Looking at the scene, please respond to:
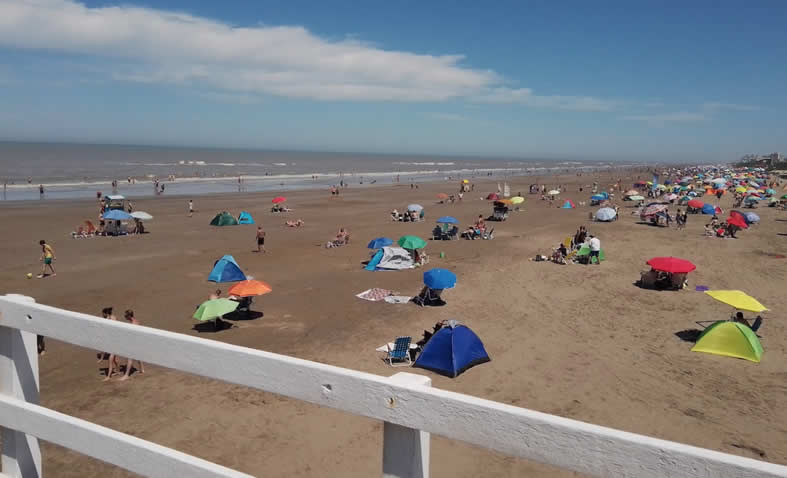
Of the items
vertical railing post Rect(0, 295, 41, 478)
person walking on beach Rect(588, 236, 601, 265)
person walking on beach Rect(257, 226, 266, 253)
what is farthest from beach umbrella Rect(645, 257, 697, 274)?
vertical railing post Rect(0, 295, 41, 478)

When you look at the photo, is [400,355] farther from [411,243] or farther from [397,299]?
[411,243]

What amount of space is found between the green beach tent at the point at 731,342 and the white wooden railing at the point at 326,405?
495 inches

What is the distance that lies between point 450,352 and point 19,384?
8.80 metres

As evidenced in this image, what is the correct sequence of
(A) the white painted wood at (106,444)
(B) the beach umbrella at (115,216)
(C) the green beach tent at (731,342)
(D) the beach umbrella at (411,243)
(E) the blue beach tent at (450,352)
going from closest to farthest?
(A) the white painted wood at (106,444)
(E) the blue beach tent at (450,352)
(C) the green beach tent at (731,342)
(D) the beach umbrella at (411,243)
(B) the beach umbrella at (115,216)

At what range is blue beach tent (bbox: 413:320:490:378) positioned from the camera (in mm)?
10320

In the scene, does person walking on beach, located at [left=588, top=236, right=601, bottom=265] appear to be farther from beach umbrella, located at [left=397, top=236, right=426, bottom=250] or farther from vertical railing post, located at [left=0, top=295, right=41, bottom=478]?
vertical railing post, located at [left=0, top=295, right=41, bottom=478]

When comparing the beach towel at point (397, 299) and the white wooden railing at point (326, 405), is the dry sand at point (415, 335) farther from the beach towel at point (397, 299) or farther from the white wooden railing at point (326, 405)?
the white wooden railing at point (326, 405)

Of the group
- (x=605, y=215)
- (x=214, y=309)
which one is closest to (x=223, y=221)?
(x=214, y=309)

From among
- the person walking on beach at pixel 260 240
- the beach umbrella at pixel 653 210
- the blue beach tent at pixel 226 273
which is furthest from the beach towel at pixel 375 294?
the beach umbrella at pixel 653 210

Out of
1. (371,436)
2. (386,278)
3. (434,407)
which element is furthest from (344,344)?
(434,407)

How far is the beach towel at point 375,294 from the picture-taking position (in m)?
15.7

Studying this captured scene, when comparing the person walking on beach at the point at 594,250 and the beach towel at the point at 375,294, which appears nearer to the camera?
the beach towel at the point at 375,294

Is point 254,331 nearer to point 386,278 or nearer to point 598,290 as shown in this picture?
point 386,278

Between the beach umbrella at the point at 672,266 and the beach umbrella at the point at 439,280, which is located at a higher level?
the beach umbrella at the point at 672,266
